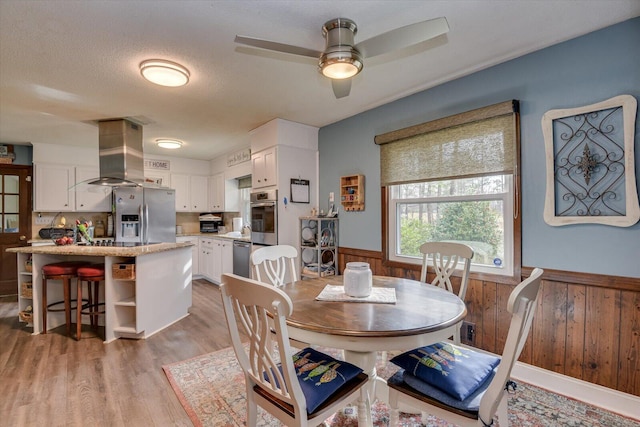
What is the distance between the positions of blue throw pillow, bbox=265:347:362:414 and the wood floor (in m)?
0.93

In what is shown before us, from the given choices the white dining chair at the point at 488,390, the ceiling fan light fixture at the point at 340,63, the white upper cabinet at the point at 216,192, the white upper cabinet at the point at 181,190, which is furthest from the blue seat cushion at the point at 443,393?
the white upper cabinet at the point at 181,190

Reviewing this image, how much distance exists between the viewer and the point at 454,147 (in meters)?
2.66

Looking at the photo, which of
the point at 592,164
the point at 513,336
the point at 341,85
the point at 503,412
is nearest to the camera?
the point at 513,336

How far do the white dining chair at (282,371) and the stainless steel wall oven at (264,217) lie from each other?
250 centimetres

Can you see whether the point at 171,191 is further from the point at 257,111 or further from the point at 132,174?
the point at 257,111

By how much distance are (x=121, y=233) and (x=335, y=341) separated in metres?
4.71

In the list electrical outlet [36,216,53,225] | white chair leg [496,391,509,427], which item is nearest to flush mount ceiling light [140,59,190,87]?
white chair leg [496,391,509,427]

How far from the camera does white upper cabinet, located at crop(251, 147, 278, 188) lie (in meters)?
3.87

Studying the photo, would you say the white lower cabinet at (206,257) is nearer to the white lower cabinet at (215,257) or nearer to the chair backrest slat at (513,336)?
the white lower cabinet at (215,257)

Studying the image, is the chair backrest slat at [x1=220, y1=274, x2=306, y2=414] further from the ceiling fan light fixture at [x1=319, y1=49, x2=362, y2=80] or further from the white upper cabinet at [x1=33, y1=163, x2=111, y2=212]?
the white upper cabinet at [x1=33, y1=163, x2=111, y2=212]

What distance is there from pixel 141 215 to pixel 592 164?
5218 millimetres

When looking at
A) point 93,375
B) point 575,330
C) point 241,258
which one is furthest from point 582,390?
point 241,258

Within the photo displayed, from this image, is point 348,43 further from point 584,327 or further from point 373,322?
point 584,327

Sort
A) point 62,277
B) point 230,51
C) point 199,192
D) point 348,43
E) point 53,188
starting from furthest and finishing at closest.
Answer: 1. point 199,192
2. point 53,188
3. point 62,277
4. point 230,51
5. point 348,43
